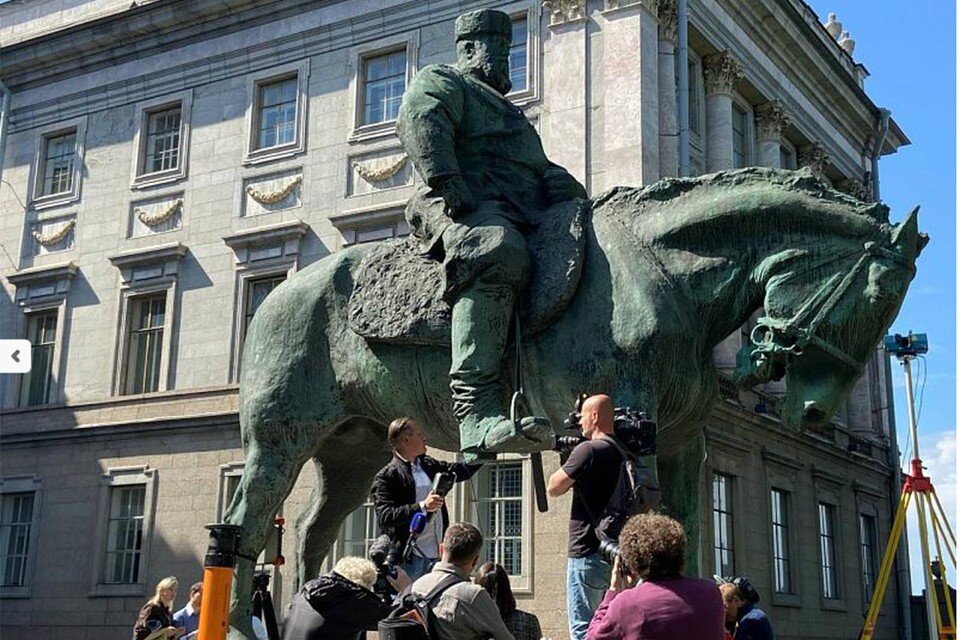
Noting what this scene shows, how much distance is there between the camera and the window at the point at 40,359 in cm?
2609

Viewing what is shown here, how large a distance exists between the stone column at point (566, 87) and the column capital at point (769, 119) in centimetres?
765

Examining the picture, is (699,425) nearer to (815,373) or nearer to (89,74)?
(815,373)

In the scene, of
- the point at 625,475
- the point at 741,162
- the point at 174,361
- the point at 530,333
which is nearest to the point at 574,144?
the point at 741,162

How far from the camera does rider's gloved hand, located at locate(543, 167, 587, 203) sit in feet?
22.8

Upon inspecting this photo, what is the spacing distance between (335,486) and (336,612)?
187cm

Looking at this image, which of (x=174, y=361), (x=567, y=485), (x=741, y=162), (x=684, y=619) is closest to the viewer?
(x=684, y=619)

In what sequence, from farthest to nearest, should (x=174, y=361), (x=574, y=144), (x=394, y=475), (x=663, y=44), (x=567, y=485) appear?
1. (x=174, y=361)
2. (x=663, y=44)
3. (x=574, y=144)
4. (x=394, y=475)
5. (x=567, y=485)

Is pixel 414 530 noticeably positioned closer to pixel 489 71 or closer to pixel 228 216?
pixel 489 71

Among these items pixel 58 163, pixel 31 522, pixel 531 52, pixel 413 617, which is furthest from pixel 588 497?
pixel 58 163

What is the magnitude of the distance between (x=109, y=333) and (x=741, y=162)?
14315 mm

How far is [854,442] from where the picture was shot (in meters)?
30.6

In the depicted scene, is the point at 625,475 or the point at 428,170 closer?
the point at 625,475

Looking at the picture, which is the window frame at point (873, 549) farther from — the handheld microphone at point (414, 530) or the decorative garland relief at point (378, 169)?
the handheld microphone at point (414, 530)

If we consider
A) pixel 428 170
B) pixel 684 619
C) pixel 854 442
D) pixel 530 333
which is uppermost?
pixel 854 442
